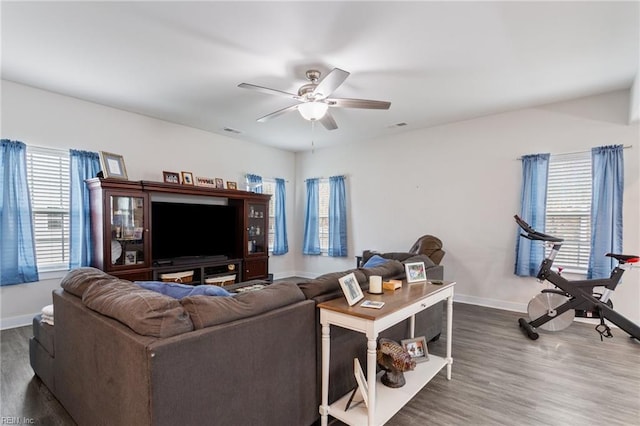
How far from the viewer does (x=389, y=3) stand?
88.9 inches

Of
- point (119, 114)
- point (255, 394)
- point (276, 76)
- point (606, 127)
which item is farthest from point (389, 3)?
point (119, 114)

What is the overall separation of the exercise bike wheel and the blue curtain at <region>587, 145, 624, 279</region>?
0.84m

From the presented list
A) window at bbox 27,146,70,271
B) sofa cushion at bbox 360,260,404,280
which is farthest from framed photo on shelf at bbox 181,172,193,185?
sofa cushion at bbox 360,260,404,280

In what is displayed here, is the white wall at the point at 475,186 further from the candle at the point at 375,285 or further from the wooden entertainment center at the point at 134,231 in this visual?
the candle at the point at 375,285

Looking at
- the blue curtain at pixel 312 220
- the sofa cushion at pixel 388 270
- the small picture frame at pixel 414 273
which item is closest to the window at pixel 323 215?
the blue curtain at pixel 312 220

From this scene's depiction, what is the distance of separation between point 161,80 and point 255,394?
347cm

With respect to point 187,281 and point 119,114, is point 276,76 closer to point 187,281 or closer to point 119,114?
point 119,114

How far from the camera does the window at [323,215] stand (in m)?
6.77

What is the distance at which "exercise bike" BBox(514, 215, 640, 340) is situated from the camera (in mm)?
3229

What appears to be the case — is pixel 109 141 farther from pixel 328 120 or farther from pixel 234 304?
pixel 234 304

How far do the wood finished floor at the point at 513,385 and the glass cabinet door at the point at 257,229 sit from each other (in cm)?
315

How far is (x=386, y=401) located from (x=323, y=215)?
197 inches

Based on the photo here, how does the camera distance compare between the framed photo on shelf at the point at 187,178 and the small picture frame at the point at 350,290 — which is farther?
the framed photo on shelf at the point at 187,178

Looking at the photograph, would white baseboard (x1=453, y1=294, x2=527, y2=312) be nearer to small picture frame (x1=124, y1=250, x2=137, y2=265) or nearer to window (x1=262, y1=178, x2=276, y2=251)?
window (x1=262, y1=178, x2=276, y2=251)
